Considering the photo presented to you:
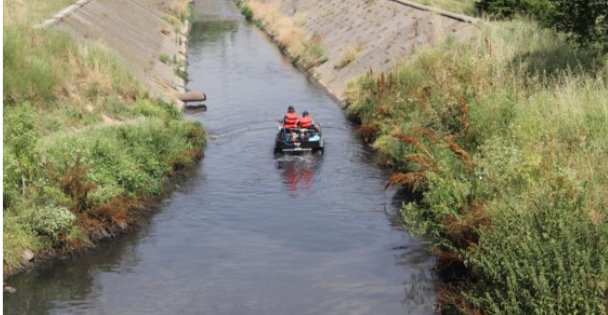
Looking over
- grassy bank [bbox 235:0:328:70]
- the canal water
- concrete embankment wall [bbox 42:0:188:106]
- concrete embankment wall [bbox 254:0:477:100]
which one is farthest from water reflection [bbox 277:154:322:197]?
grassy bank [bbox 235:0:328:70]

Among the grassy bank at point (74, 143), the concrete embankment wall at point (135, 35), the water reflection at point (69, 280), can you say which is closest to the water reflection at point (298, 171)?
the grassy bank at point (74, 143)

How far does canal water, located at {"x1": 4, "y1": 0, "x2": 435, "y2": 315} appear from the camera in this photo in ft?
56.4

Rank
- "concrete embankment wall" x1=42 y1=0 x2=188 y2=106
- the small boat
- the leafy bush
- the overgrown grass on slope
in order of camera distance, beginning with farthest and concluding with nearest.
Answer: "concrete embankment wall" x1=42 y1=0 x2=188 y2=106, the small boat, the leafy bush, the overgrown grass on slope

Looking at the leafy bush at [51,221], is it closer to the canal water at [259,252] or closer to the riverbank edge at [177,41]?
the canal water at [259,252]

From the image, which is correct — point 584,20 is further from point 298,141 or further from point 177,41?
point 177,41

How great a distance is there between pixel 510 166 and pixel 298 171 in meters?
11.5

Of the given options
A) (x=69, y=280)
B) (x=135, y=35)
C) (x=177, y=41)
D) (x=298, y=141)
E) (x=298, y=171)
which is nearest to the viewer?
(x=69, y=280)

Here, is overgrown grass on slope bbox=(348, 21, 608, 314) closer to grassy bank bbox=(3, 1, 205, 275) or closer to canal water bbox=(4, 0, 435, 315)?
canal water bbox=(4, 0, 435, 315)

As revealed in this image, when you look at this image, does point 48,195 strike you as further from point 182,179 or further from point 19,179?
point 182,179

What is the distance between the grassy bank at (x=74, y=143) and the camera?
64.2 ft

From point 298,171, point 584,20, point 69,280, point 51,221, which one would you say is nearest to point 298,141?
point 298,171

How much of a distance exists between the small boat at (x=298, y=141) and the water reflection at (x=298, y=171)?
0.27 meters

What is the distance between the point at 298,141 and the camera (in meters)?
29.6

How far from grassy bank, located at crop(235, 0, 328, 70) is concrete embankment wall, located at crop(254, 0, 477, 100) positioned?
2.02ft
